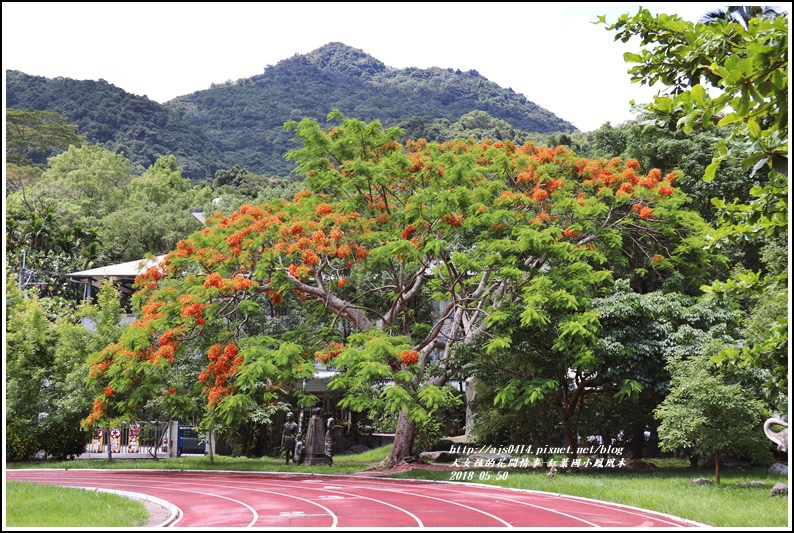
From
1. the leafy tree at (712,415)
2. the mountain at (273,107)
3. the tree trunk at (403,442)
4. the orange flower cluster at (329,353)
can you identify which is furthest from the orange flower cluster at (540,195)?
the mountain at (273,107)

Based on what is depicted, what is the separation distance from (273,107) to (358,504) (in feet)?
332

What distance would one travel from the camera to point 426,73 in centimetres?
13025

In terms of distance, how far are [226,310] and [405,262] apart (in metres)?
4.89

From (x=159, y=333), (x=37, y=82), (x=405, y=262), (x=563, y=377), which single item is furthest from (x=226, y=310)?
(x=37, y=82)

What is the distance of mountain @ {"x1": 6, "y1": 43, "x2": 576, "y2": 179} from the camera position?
78.6m

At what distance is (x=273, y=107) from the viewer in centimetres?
10900

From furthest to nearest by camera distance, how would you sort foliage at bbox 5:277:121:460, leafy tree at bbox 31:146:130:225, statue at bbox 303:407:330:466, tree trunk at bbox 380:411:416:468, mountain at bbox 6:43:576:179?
1. mountain at bbox 6:43:576:179
2. leafy tree at bbox 31:146:130:225
3. foliage at bbox 5:277:121:460
4. statue at bbox 303:407:330:466
5. tree trunk at bbox 380:411:416:468

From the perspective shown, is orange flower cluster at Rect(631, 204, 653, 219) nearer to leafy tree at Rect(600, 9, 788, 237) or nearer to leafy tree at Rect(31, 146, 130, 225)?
leafy tree at Rect(600, 9, 788, 237)

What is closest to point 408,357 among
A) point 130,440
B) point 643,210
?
point 643,210

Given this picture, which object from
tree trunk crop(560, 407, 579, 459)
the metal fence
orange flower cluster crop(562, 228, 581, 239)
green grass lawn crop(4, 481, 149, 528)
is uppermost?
orange flower cluster crop(562, 228, 581, 239)

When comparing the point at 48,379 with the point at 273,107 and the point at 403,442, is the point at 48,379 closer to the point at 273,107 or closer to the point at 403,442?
the point at 403,442

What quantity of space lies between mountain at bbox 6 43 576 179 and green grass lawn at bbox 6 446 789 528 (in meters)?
37.4

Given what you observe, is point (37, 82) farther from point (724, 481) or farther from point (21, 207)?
point (724, 481)

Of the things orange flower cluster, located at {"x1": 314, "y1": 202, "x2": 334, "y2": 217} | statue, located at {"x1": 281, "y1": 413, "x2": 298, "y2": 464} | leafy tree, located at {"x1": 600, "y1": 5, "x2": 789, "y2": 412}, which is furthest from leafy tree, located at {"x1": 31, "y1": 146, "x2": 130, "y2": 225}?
leafy tree, located at {"x1": 600, "y1": 5, "x2": 789, "y2": 412}
